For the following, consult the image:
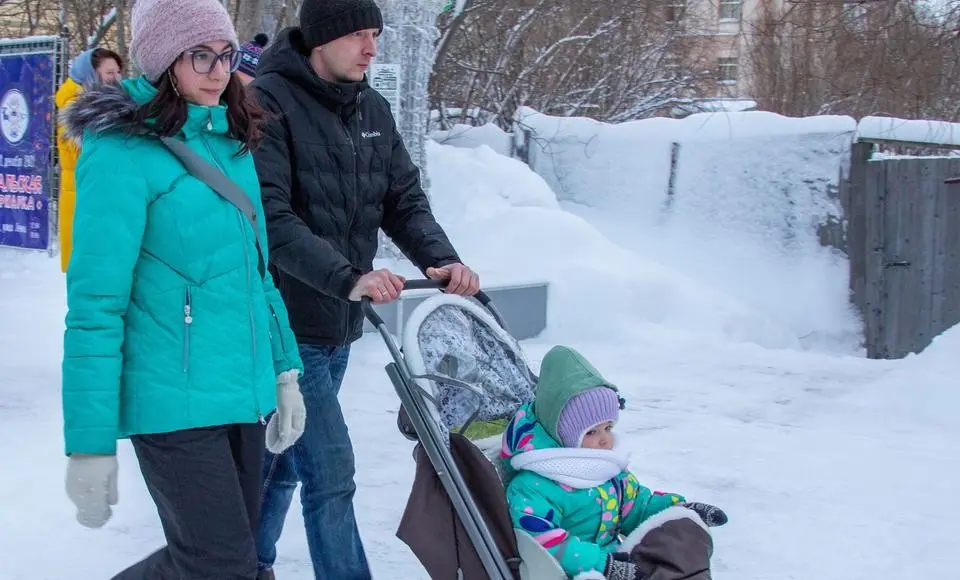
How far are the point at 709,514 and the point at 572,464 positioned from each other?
0.37 metres

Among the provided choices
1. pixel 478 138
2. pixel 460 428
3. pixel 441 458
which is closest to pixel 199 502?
Result: pixel 441 458

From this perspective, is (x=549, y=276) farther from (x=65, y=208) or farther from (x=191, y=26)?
(x=191, y=26)

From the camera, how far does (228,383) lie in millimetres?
2291

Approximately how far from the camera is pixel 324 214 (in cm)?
284

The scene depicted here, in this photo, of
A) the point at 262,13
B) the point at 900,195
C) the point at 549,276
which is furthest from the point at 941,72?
the point at 262,13

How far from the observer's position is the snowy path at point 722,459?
3910mm

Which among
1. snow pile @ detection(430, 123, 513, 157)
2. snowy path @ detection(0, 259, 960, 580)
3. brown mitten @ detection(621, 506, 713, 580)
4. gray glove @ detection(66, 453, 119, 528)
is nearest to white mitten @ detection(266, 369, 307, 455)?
gray glove @ detection(66, 453, 119, 528)

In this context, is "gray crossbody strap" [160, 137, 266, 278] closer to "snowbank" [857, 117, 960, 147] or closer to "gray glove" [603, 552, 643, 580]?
"gray glove" [603, 552, 643, 580]

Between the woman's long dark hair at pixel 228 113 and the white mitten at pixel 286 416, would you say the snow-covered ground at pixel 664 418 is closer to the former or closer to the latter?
the white mitten at pixel 286 416

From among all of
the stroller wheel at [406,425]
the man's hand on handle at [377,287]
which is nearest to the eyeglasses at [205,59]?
the man's hand on handle at [377,287]

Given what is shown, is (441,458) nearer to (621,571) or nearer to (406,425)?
(406,425)

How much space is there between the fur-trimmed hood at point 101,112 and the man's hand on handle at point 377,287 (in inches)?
26.4

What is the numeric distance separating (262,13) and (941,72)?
25.6 feet

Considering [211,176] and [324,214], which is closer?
[211,176]
